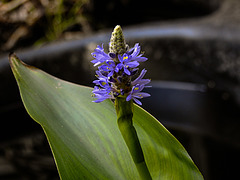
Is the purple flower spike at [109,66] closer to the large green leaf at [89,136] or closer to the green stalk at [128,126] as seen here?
the green stalk at [128,126]

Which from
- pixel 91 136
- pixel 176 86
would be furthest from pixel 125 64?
pixel 176 86

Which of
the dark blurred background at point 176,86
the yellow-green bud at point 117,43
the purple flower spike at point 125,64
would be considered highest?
the yellow-green bud at point 117,43

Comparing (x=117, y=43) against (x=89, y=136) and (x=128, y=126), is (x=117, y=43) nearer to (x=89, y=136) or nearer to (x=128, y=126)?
(x=128, y=126)

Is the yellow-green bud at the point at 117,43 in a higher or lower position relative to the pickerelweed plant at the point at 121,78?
higher

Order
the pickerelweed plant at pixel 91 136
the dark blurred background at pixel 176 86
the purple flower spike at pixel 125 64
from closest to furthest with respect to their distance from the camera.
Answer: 1. the purple flower spike at pixel 125 64
2. the pickerelweed plant at pixel 91 136
3. the dark blurred background at pixel 176 86

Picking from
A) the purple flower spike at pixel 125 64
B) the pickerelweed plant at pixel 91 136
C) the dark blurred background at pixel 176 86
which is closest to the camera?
the purple flower spike at pixel 125 64

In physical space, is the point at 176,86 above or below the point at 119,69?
below

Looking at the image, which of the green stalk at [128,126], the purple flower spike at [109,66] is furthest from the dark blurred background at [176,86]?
the purple flower spike at [109,66]

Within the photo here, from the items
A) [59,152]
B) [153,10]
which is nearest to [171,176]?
[59,152]

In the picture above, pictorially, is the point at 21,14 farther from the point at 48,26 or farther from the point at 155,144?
the point at 155,144
